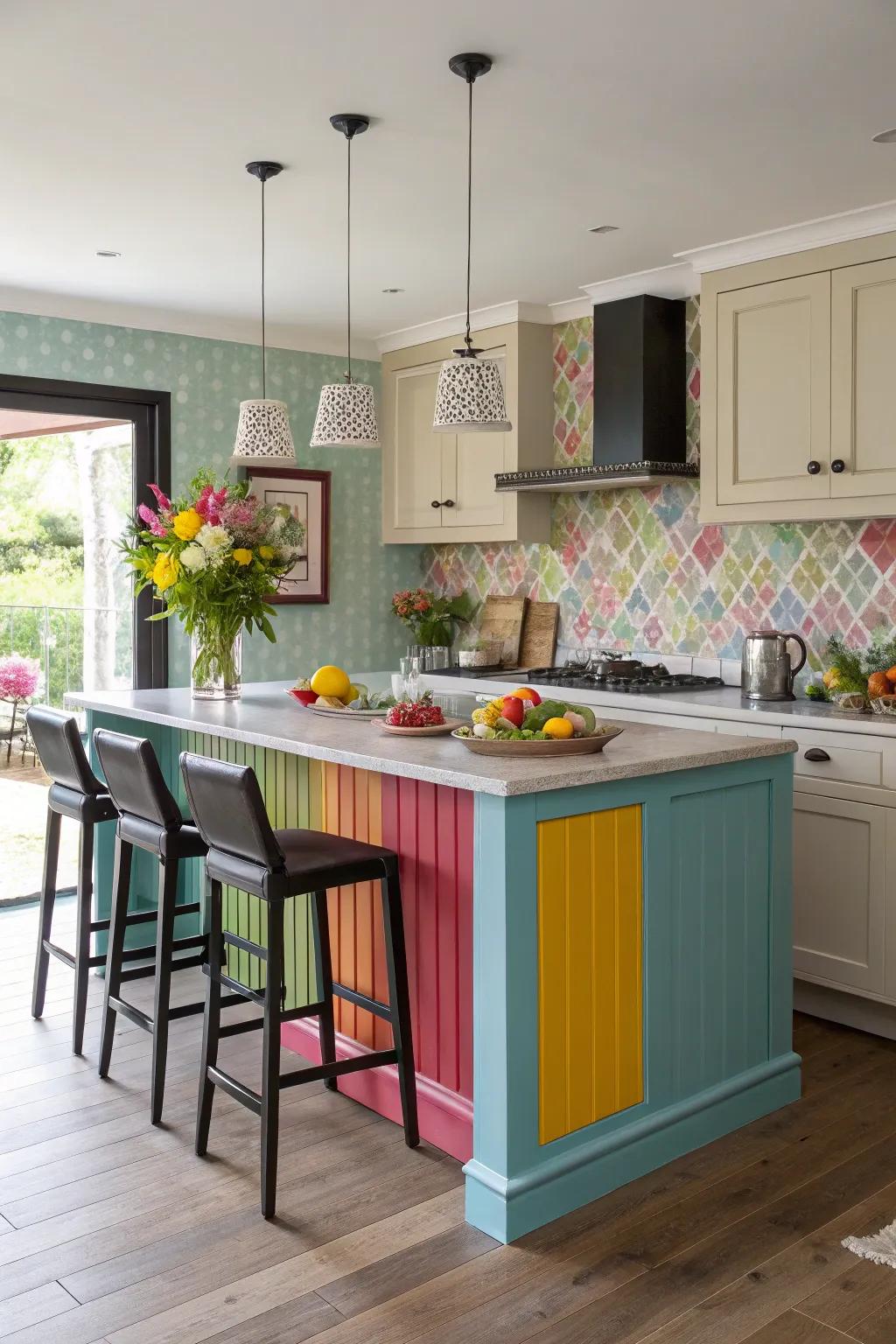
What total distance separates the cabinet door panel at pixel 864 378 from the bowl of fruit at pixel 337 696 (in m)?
1.71

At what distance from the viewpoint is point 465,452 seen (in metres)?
5.37

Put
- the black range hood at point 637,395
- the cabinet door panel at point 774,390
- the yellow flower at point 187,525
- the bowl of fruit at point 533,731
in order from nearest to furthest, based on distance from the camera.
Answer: the bowl of fruit at point 533,731
the yellow flower at point 187,525
the cabinet door panel at point 774,390
the black range hood at point 637,395

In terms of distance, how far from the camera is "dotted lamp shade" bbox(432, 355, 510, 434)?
3027mm

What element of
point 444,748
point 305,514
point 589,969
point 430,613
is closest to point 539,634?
point 430,613

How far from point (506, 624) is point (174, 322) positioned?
6.74 feet

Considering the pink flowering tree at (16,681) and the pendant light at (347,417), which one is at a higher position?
the pendant light at (347,417)

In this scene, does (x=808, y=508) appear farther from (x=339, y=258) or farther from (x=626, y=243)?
(x=339, y=258)

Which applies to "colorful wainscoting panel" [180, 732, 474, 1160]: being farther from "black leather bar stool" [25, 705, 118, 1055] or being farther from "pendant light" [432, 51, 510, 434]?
"pendant light" [432, 51, 510, 434]

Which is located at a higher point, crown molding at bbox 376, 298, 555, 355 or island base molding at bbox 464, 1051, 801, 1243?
crown molding at bbox 376, 298, 555, 355

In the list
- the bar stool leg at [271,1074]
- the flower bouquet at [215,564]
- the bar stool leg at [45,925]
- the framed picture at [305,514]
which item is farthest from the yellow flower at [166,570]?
the framed picture at [305,514]

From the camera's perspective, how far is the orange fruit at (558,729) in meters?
2.62

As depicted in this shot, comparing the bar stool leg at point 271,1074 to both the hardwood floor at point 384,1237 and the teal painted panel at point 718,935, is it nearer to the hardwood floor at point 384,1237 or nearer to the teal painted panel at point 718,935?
the hardwood floor at point 384,1237

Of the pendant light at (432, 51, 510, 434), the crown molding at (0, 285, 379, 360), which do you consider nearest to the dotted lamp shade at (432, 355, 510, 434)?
the pendant light at (432, 51, 510, 434)

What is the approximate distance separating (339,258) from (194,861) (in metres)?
2.25
